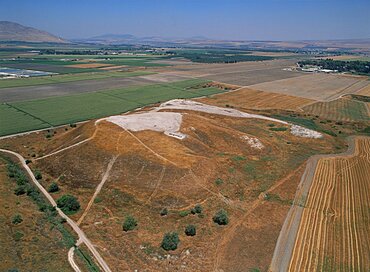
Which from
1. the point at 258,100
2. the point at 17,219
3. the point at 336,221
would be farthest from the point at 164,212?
the point at 258,100

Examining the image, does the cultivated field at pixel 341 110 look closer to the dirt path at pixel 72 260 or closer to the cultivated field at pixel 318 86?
the cultivated field at pixel 318 86

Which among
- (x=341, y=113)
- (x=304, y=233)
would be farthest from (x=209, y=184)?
(x=341, y=113)

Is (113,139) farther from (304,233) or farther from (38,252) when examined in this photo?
(304,233)

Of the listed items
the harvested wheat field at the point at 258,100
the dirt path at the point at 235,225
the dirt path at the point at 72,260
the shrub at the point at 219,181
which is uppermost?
the harvested wheat field at the point at 258,100

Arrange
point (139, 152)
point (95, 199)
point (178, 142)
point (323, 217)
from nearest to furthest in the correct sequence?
1. point (323, 217)
2. point (95, 199)
3. point (139, 152)
4. point (178, 142)

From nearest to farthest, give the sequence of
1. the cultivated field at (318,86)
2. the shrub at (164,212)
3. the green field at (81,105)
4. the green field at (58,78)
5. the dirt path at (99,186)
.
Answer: the dirt path at (99,186) → the shrub at (164,212) → the green field at (81,105) → the cultivated field at (318,86) → the green field at (58,78)

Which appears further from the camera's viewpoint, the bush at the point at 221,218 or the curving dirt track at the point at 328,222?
the bush at the point at 221,218

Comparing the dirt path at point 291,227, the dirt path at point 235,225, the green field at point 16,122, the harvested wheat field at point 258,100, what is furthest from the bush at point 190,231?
the harvested wheat field at point 258,100

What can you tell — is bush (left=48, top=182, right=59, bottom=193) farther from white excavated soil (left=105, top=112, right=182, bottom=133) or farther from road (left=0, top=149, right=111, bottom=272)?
white excavated soil (left=105, top=112, right=182, bottom=133)

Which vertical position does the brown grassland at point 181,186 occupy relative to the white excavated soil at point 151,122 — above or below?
below
